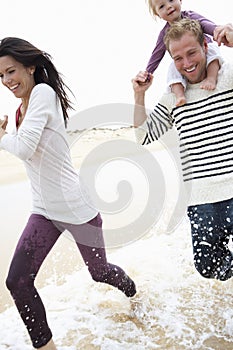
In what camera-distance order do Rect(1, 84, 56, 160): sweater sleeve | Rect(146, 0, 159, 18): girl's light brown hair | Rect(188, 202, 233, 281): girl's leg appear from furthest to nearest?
Rect(146, 0, 159, 18): girl's light brown hair
Rect(188, 202, 233, 281): girl's leg
Rect(1, 84, 56, 160): sweater sleeve

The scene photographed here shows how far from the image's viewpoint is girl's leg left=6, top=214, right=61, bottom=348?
2934 mm

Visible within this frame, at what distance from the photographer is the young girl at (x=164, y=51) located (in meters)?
3.25

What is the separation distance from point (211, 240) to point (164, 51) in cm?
147

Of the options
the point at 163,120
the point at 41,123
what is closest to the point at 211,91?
the point at 163,120

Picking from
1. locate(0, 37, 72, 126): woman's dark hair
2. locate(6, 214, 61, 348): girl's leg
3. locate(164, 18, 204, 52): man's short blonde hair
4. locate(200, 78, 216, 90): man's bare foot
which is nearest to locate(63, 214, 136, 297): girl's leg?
locate(6, 214, 61, 348): girl's leg

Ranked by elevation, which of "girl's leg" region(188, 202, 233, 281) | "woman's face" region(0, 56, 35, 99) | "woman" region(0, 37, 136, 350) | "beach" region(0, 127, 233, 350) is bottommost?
"beach" region(0, 127, 233, 350)

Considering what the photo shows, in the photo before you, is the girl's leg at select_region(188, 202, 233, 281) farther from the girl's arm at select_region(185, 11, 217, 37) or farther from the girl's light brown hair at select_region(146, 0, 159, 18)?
the girl's light brown hair at select_region(146, 0, 159, 18)

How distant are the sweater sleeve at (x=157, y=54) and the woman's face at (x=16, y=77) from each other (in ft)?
3.72

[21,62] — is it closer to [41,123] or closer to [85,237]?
[41,123]

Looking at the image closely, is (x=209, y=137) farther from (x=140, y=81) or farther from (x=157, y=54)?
(x=157, y=54)

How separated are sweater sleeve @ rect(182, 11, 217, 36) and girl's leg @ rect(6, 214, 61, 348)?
165 cm

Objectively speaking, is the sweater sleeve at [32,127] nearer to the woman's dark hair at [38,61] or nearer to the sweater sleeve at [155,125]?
the woman's dark hair at [38,61]

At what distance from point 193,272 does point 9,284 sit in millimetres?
1955

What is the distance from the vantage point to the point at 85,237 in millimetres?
3248
